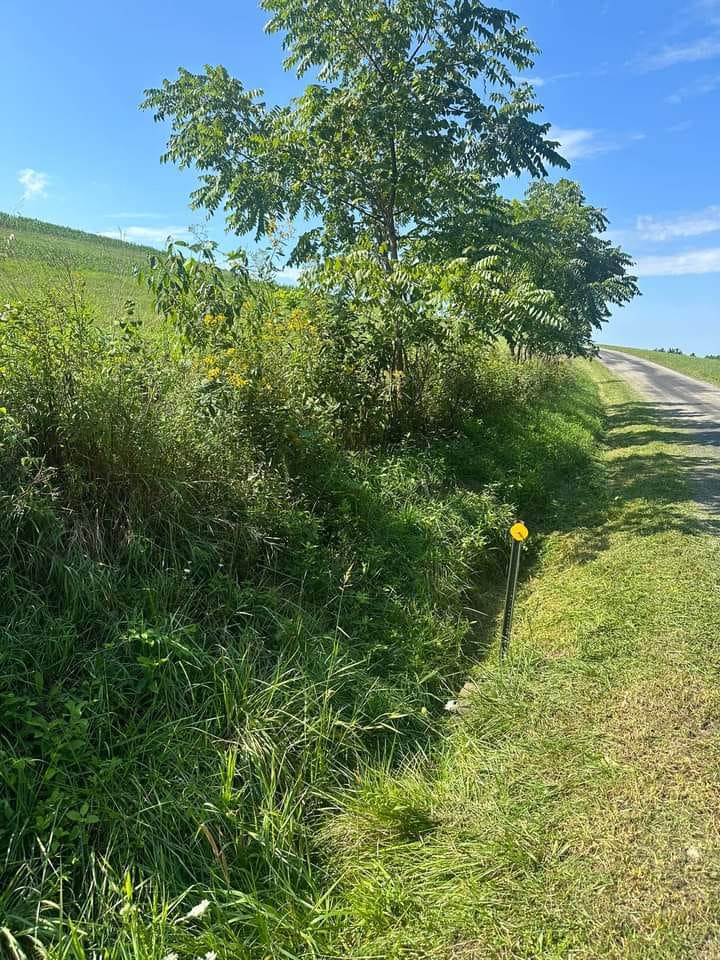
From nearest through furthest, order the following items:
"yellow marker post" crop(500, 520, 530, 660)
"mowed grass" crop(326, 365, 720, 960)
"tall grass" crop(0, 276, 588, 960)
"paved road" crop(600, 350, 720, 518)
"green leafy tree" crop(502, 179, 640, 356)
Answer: "mowed grass" crop(326, 365, 720, 960) → "tall grass" crop(0, 276, 588, 960) → "yellow marker post" crop(500, 520, 530, 660) → "paved road" crop(600, 350, 720, 518) → "green leafy tree" crop(502, 179, 640, 356)

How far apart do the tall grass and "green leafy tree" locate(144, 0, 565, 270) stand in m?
2.75

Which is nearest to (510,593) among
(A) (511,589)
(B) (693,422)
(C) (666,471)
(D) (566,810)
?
(A) (511,589)

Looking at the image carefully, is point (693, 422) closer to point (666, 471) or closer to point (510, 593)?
point (666, 471)

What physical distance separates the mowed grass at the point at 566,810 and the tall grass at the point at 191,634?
0.28m

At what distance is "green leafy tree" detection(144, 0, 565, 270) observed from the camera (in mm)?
6328

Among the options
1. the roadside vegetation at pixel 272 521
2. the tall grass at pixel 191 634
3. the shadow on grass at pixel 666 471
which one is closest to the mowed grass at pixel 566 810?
the roadside vegetation at pixel 272 521

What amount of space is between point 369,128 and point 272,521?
5.02m

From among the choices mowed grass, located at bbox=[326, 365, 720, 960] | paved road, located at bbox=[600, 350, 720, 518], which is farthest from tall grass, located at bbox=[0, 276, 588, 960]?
paved road, located at bbox=[600, 350, 720, 518]

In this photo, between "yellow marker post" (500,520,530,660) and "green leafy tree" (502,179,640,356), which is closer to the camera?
"yellow marker post" (500,520,530,660)

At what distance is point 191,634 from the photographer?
304cm

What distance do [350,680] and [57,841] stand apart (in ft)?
5.36

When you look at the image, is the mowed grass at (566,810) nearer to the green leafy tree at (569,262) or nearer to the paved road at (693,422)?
the paved road at (693,422)

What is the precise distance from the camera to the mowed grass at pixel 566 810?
1.96 meters

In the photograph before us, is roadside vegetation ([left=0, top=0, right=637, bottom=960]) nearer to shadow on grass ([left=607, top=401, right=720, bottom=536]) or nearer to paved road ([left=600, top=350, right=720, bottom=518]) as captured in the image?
shadow on grass ([left=607, top=401, right=720, bottom=536])
